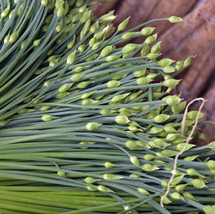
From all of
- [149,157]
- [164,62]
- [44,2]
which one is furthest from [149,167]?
[44,2]

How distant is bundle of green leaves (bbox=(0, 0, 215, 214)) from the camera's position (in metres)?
0.74

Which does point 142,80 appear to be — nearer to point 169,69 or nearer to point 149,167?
point 169,69

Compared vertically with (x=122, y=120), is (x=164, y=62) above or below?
above

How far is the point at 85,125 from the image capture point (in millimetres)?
791

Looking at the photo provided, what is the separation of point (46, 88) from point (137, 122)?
24 cm

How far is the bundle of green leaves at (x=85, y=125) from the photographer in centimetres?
74

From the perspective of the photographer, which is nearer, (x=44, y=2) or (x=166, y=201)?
(x=166, y=201)

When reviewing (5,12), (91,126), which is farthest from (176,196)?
(5,12)

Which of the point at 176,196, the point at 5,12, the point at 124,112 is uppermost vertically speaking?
the point at 5,12

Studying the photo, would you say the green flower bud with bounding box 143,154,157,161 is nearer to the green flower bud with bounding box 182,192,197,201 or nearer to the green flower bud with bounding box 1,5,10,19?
the green flower bud with bounding box 182,192,197,201

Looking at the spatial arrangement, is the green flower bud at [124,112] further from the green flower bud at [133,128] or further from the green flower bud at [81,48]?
the green flower bud at [81,48]

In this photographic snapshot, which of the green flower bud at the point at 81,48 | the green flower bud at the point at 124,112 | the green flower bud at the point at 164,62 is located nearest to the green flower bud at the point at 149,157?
the green flower bud at the point at 124,112

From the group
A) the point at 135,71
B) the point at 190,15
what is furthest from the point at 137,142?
the point at 190,15

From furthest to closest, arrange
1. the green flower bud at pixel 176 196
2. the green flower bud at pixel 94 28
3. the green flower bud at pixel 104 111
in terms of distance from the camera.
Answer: the green flower bud at pixel 94 28 < the green flower bud at pixel 104 111 < the green flower bud at pixel 176 196
